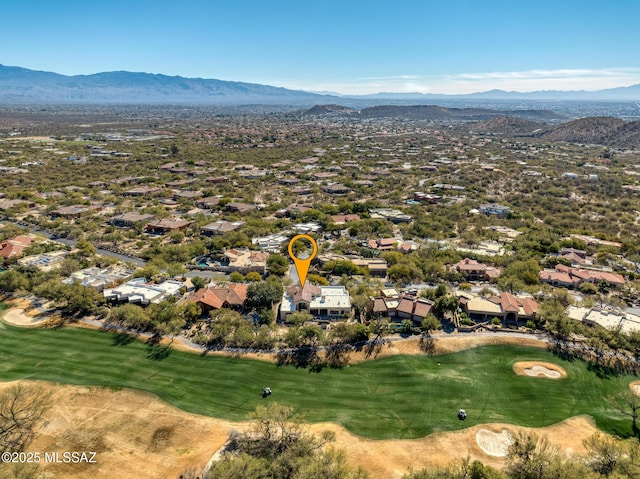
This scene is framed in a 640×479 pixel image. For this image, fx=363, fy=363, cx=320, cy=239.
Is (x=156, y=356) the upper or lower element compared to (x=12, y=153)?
lower

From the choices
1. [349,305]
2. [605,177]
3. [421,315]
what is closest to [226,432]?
[349,305]

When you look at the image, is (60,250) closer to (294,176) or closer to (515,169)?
(294,176)

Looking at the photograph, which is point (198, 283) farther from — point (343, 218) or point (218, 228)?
point (343, 218)

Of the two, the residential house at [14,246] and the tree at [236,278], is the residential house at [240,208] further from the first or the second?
the residential house at [14,246]

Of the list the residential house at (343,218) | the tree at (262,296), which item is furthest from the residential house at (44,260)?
the residential house at (343,218)

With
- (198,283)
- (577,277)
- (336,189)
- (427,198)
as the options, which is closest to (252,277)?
(198,283)

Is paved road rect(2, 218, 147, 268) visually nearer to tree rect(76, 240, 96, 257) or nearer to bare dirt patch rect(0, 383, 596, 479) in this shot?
tree rect(76, 240, 96, 257)

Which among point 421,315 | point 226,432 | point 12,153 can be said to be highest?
point 12,153
